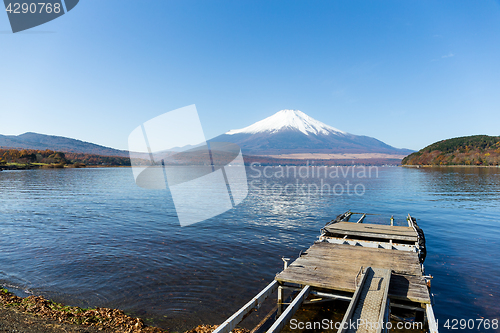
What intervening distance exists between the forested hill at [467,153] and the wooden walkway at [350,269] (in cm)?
17298

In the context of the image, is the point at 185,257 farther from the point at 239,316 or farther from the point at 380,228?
the point at 380,228

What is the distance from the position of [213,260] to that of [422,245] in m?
11.3

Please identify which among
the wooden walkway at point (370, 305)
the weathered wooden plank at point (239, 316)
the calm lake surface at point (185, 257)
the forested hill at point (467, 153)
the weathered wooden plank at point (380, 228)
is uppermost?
the forested hill at point (467, 153)

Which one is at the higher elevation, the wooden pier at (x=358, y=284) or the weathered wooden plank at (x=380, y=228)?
the wooden pier at (x=358, y=284)

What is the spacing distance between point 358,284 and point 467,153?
194 metres

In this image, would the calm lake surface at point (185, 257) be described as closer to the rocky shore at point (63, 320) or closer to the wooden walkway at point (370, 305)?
the rocky shore at point (63, 320)

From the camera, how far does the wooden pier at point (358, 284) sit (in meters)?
6.37

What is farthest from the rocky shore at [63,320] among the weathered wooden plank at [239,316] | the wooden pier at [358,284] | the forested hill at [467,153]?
the forested hill at [467,153]

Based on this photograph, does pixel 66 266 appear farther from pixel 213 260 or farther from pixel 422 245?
pixel 422 245

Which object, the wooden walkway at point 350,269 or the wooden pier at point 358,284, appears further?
the wooden walkway at point 350,269

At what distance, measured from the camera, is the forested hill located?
144250mm

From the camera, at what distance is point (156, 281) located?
11125 mm

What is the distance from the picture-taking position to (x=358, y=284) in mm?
7781

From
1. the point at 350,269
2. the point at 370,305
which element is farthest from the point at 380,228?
the point at 370,305
